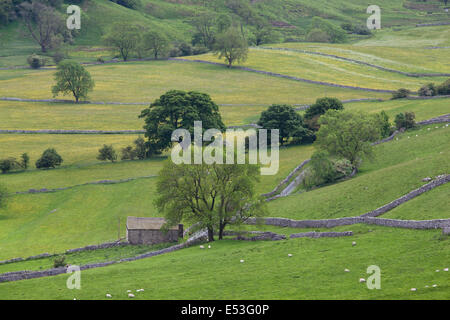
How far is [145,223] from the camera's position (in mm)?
65938

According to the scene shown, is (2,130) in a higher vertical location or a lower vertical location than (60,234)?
higher

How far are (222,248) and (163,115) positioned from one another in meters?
53.3

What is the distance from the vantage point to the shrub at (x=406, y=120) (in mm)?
92562

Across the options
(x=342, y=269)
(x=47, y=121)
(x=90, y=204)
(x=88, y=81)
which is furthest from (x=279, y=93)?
(x=342, y=269)

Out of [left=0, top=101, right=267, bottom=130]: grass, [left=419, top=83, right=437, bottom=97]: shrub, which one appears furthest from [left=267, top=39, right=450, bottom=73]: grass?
[left=0, top=101, right=267, bottom=130]: grass

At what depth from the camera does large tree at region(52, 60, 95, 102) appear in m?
138

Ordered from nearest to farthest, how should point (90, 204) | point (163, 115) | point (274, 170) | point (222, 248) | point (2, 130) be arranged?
point (222, 248), point (90, 204), point (274, 170), point (163, 115), point (2, 130)

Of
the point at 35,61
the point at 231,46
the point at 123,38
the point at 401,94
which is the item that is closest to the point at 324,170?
the point at 401,94

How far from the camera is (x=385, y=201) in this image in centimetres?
5825

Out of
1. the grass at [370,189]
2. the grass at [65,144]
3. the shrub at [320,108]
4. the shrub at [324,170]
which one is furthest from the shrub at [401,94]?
the shrub at [324,170]

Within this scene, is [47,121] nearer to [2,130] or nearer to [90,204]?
[2,130]

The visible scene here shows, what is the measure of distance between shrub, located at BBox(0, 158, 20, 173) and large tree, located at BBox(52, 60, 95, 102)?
43.1 m

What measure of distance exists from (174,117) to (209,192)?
153 feet

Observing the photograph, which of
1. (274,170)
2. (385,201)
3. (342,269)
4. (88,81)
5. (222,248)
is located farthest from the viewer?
(88,81)
